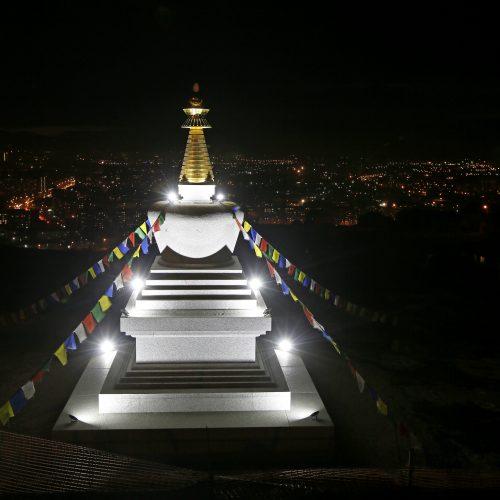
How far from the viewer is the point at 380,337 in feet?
31.1

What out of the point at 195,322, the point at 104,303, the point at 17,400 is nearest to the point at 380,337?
the point at 195,322

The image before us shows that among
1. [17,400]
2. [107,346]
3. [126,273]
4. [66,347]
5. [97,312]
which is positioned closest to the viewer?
[17,400]

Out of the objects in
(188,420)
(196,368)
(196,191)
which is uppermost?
(196,191)

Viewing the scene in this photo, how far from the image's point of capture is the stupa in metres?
5.51

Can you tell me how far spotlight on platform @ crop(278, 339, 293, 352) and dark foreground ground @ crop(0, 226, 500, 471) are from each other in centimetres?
32

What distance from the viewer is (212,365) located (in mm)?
6293

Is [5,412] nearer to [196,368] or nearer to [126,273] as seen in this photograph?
[196,368]

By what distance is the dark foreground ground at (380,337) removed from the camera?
601cm

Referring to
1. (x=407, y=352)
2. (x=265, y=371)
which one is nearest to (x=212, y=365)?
(x=265, y=371)

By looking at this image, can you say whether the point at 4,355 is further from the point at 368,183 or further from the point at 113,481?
the point at 368,183

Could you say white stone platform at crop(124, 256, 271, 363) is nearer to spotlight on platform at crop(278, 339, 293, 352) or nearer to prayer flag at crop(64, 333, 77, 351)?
prayer flag at crop(64, 333, 77, 351)

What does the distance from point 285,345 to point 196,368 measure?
2.29 metres

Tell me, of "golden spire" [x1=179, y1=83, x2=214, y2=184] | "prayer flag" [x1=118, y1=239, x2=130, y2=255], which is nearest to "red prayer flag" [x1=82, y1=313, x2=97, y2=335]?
"prayer flag" [x1=118, y1=239, x2=130, y2=255]

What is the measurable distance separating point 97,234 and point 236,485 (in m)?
13.4
